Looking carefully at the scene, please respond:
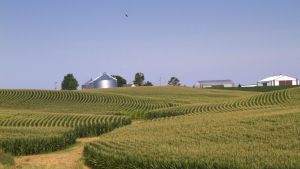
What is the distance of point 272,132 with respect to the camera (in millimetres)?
13461

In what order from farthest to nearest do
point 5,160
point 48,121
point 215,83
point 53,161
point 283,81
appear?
point 215,83
point 283,81
point 48,121
point 53,161
point 5,160

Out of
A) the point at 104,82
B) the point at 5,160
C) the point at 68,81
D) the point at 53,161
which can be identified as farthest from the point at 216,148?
the point at 68,81

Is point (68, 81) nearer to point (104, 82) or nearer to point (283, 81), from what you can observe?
point (104, 82)

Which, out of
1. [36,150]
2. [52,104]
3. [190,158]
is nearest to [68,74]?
[52,104]

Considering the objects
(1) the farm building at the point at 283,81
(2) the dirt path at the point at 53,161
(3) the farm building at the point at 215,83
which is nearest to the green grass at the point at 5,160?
(2) the dirt path at the point at 53,161

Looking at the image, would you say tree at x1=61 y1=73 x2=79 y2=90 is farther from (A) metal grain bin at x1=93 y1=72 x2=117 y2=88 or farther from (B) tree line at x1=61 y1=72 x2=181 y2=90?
(A) metal grain bin at x1=93 y1=72 x2=117 y2=88

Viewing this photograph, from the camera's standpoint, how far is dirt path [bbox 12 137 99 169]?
12383 mm

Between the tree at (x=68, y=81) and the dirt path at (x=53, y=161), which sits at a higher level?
the tree at (x=68, y=81)

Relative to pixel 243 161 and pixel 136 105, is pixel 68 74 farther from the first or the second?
pixel 243 161

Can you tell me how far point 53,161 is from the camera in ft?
44.0

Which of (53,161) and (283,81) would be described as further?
(283,81)

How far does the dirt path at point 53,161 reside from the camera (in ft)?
40.6

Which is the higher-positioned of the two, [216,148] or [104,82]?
[104,82]

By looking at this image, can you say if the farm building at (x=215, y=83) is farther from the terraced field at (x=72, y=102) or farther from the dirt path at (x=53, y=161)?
the dirt path at (x=53, y=161)
